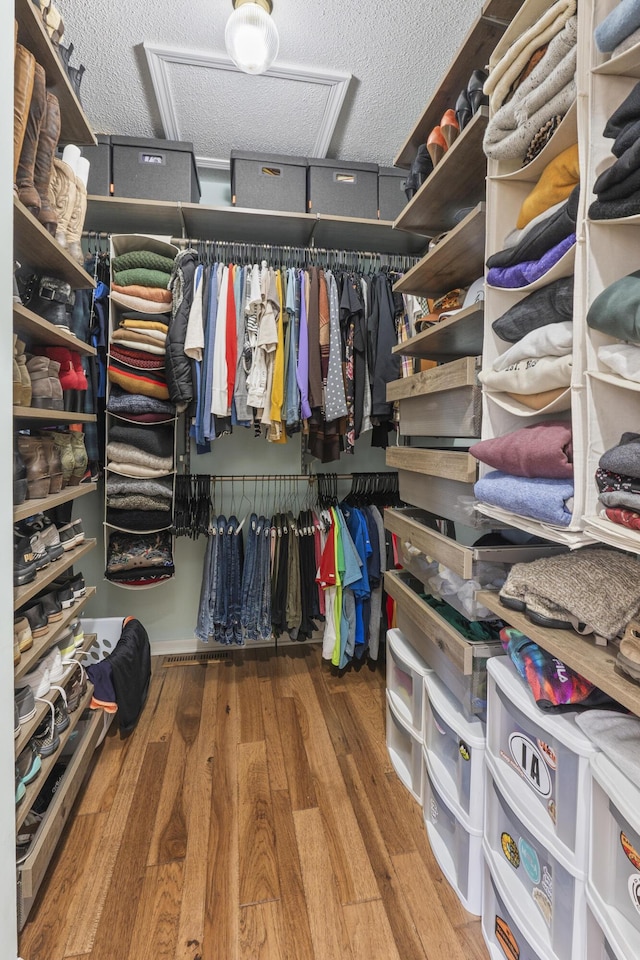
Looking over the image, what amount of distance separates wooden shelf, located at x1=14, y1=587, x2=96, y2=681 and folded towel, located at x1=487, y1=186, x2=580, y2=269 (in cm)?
151

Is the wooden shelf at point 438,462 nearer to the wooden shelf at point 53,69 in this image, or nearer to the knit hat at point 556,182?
the knit hat at point 556,182

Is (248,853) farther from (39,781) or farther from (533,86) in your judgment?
(533,86)

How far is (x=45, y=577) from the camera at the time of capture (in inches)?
50.1

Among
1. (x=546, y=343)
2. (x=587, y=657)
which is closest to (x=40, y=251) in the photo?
(x=546, y=343)

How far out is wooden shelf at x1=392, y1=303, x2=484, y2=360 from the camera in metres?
1.18

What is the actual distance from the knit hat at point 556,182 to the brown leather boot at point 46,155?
1.26m

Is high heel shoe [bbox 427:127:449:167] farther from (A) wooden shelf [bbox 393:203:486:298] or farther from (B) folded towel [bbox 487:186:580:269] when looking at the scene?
(B) folded towel [bbox 487:186:580:269]

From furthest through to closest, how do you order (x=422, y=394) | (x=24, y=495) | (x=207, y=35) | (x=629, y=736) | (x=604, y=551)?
(x=207, y=35), (x=422, y=394), (x=24, y=495), (x=604, y=551), (x=629, y=736)

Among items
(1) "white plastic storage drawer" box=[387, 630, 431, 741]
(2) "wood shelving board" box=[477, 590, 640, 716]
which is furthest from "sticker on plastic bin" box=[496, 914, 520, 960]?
(2) "wood shelving board" box=[477, 590, 640, 716]

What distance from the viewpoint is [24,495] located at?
118 cm

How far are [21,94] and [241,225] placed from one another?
1331 mm

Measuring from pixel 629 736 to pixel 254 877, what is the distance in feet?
3.73

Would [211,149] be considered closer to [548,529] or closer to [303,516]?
[303,516]

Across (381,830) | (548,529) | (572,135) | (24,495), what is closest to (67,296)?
(24,495)
